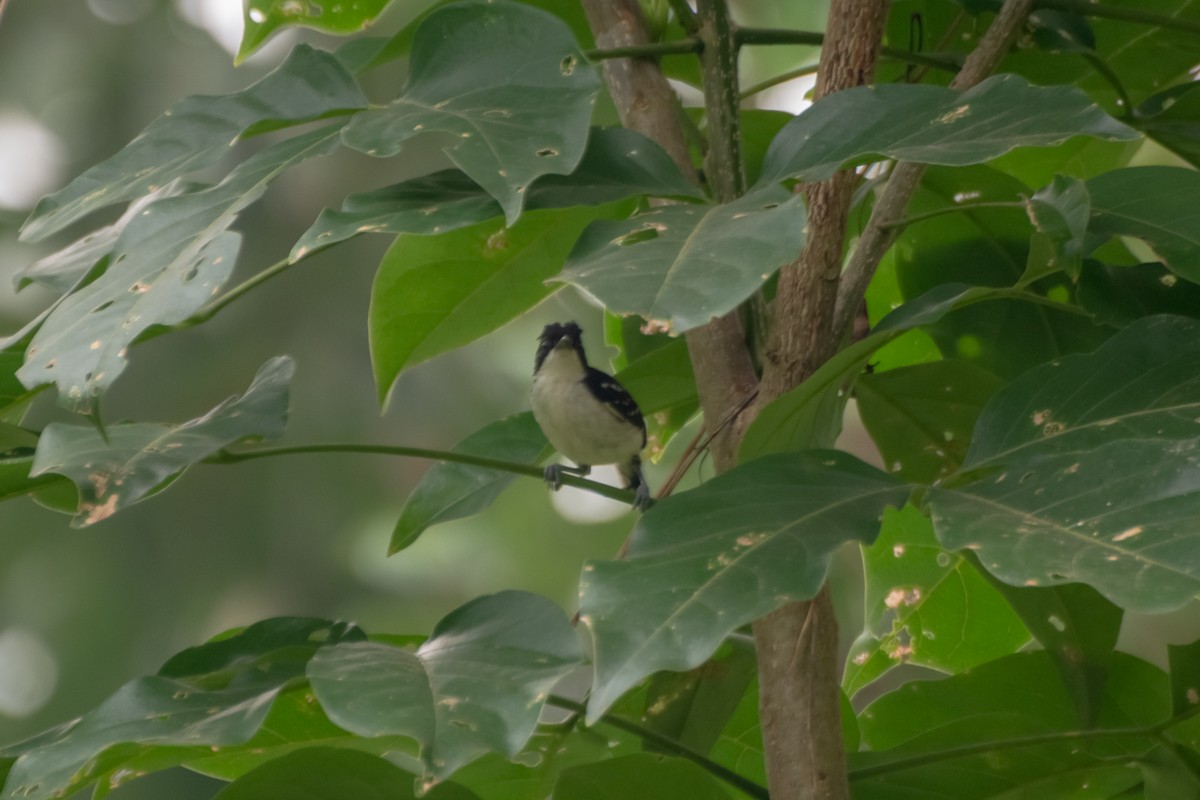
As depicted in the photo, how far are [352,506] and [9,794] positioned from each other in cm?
411

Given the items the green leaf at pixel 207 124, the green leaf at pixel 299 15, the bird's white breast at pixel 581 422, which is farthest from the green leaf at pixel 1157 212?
the bird's white breast at pixel 581 422

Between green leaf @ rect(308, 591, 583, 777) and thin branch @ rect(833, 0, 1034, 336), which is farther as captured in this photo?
thin branch @ rect(833, 0, 1034, 336)

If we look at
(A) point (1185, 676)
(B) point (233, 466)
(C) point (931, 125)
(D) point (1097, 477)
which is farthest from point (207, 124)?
(B) point (233, 466)

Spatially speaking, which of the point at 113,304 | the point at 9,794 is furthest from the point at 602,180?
the point at 9,794

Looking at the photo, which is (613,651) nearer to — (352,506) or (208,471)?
(352,506)

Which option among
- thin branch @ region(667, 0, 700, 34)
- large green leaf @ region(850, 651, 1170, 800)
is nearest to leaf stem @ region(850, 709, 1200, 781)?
large green leaf @ region(850, 651, 1170, 800)

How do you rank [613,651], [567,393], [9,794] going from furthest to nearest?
[567,393], [9,794], [613,651]

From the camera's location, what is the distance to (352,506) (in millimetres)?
4848

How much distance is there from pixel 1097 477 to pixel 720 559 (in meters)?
0.24

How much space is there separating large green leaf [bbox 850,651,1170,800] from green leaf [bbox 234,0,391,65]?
0.95 metres

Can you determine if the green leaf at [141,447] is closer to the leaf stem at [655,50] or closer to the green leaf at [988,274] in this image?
Answer: the leaf stem at [655,50]

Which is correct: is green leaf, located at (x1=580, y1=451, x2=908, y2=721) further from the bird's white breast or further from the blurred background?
the blurred background

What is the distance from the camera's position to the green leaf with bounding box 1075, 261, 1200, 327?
1.10m

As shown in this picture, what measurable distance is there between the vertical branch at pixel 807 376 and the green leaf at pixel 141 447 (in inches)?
15.9
